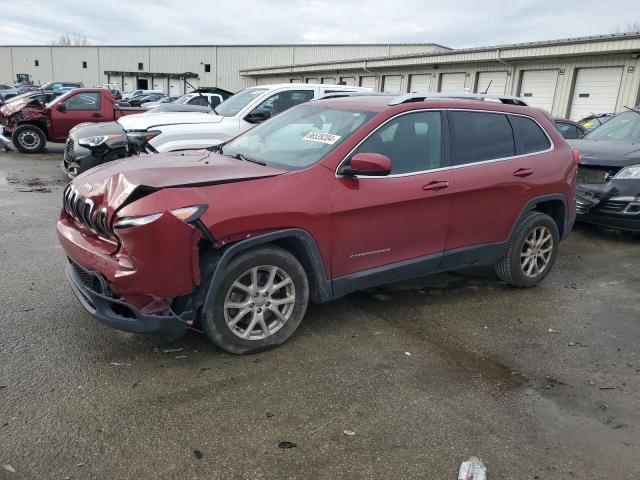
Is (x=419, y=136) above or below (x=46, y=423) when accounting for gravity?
above

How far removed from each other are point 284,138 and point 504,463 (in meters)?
2.95

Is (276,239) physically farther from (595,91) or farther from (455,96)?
(595,91)

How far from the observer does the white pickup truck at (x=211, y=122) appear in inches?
295

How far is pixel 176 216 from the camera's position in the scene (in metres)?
3.11

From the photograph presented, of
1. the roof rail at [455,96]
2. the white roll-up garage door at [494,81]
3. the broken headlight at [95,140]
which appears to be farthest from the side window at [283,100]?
the white roll-up garage door at [494,81]

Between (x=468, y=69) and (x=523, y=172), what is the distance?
2158 cm

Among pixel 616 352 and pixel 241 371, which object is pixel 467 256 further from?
pixel 241 371

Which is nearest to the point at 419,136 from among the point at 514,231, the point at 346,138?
the point at 346,138

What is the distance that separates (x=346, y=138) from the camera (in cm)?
393

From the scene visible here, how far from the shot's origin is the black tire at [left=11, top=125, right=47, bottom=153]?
13750mm

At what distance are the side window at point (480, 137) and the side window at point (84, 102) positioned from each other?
1191cm

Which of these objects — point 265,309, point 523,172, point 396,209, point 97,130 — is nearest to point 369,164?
point 396,209

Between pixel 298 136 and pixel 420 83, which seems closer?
pixel 298 136

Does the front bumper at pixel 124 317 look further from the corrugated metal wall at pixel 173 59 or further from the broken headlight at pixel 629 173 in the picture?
the corrugated metal wall at pixel 173 59
